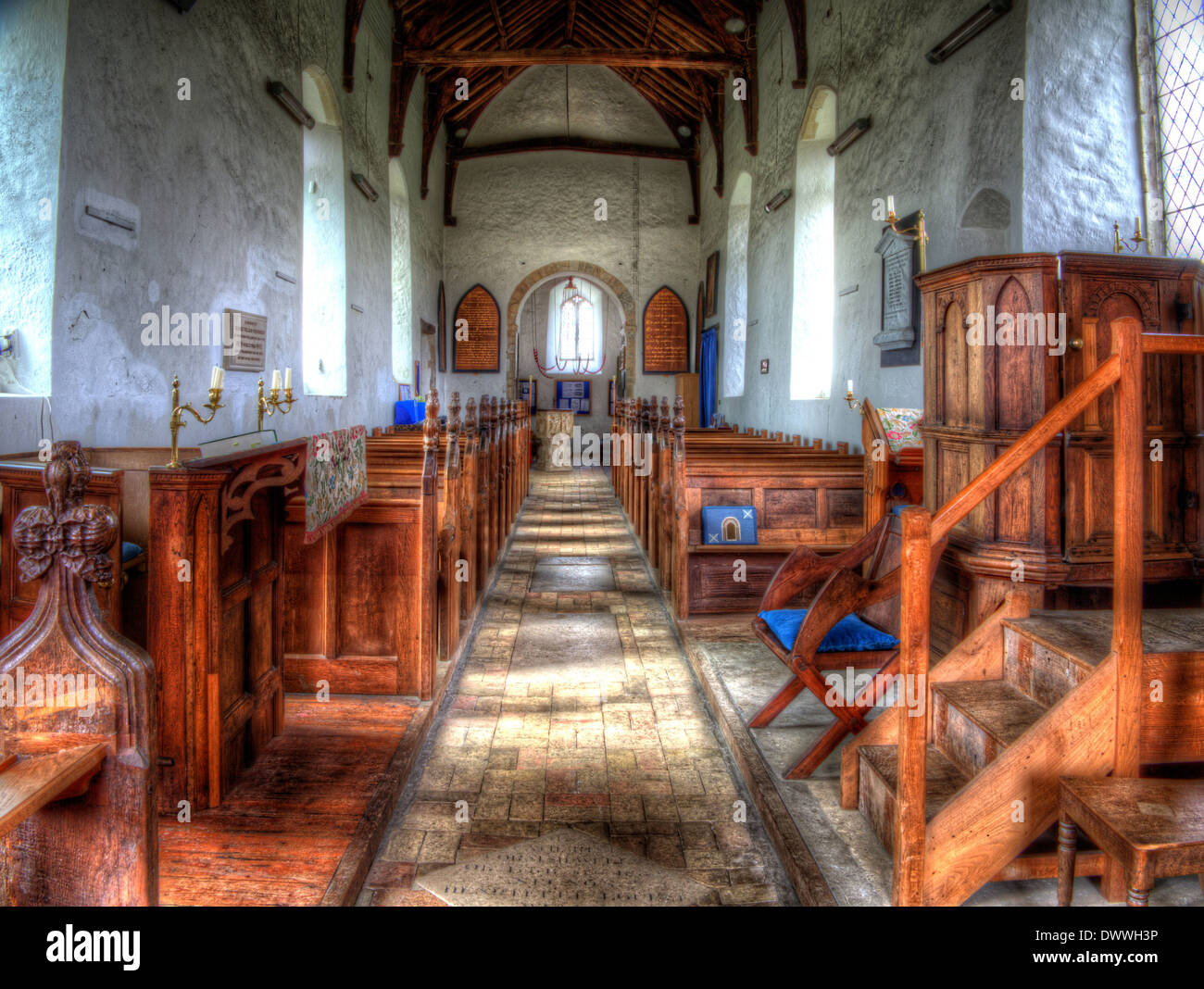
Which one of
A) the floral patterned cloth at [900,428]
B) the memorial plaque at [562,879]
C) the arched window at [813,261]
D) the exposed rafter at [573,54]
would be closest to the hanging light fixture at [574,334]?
the exposed rafter at [573,54]

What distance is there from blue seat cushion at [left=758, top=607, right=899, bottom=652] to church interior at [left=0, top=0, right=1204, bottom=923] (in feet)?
0.05

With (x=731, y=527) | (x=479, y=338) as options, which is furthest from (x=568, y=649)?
(x=479, y=338)

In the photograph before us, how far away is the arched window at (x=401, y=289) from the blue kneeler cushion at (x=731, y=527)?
762cm

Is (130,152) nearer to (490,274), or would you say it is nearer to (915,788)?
(915,788)

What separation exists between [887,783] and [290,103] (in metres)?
6.67

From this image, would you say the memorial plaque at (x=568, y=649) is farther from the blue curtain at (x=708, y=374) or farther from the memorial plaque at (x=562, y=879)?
the blue curtain at (x=708, y=374)

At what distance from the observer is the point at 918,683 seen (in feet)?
5.87

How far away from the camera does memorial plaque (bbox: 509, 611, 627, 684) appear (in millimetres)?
3895

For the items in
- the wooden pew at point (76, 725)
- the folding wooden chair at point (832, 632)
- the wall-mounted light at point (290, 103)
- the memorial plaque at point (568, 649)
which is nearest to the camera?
the wooden pew at point (76, 725)

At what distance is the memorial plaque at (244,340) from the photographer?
18.5 feet

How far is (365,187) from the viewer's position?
356 inches

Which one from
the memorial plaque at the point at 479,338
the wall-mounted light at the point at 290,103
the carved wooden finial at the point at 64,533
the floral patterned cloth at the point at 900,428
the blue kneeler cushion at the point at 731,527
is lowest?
the blue kneeler cushion at the point at 731,527

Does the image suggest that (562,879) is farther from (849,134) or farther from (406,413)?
(406,413)
